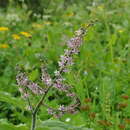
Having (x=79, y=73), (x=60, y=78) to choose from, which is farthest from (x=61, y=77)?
(x=79, y=73)

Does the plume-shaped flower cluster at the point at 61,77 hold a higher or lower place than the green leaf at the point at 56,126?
higher

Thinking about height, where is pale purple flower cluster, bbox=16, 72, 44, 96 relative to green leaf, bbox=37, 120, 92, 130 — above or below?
above

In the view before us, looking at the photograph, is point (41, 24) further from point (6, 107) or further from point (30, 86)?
point (30, 86)

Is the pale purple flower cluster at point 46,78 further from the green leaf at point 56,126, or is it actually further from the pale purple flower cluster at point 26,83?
the green leaf at point 56,126

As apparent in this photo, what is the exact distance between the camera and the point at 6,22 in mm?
5402

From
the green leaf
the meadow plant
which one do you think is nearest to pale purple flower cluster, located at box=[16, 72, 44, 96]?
the meadow plant

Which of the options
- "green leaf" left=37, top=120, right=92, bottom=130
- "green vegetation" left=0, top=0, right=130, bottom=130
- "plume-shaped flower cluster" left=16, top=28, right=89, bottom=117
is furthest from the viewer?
"green vegetation" left=0, top=0, right=130, bottom=130

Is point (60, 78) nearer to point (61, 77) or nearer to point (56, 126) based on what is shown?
point (61, 77)

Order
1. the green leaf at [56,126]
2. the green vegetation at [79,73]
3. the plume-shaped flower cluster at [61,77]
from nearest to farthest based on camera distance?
the plume-shaped flower cluster at [61,77], the green leaf at [56,126], the green vegetation at [79,73]

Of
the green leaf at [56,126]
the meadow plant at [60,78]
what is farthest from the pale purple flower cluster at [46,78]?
the green leaf at [56,126]

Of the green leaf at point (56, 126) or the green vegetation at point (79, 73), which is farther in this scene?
the green vegetation at point (79, 73)

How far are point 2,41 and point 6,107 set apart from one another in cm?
182

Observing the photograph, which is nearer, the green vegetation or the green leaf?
the green leaf

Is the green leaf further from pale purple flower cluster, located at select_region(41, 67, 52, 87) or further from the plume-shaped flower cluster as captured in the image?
pale purple flower cluster, located at select_region(41, 67, 52, 87)
